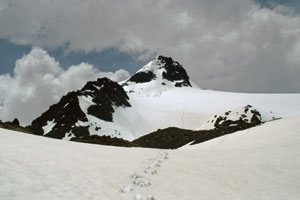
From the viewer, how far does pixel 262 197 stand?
735cm

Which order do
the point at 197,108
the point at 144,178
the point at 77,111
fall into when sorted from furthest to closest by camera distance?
1. the point at 197,108
2. the point at 77,111
3. the point at 144,178

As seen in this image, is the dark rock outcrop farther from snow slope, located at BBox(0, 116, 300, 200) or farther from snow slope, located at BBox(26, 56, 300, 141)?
snow slope, located at BBox(0, 116, 300, 200)

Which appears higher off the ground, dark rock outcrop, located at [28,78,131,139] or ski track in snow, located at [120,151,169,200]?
dark rock outcrop, located at [28,78,131,139]

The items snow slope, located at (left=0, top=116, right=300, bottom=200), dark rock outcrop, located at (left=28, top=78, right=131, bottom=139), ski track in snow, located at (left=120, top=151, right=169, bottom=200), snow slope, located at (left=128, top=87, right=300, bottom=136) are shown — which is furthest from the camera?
snow slope, located at (left=128, top=87, right=300, bottom=136)

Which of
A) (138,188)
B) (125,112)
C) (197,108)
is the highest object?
(197,108)

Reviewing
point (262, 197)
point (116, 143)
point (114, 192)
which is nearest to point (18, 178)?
point (114, 192)

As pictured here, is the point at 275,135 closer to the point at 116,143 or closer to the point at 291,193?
the point at 291,193

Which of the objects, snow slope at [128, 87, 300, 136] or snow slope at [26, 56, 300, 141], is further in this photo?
snow slope at [128, 87, 300, 136]

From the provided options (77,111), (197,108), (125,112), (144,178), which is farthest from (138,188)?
(197,108)

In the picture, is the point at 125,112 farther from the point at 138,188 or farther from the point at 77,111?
the point at 138,188

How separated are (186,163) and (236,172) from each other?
8.16 ft

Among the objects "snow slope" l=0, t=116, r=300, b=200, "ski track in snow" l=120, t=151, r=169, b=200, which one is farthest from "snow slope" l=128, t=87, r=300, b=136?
"ski track in snow" l=120, t=151, r=169, b=200

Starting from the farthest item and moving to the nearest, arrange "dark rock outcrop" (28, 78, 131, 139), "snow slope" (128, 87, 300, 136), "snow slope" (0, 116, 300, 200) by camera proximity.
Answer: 1. "snow slope" (128, 87, 300, 136)
2. "dark rock outcrop" (28, 78, 131, 139)
3. "snow slope" (0, 116, 300, 200)

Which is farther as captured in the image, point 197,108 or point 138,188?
point 197,108
